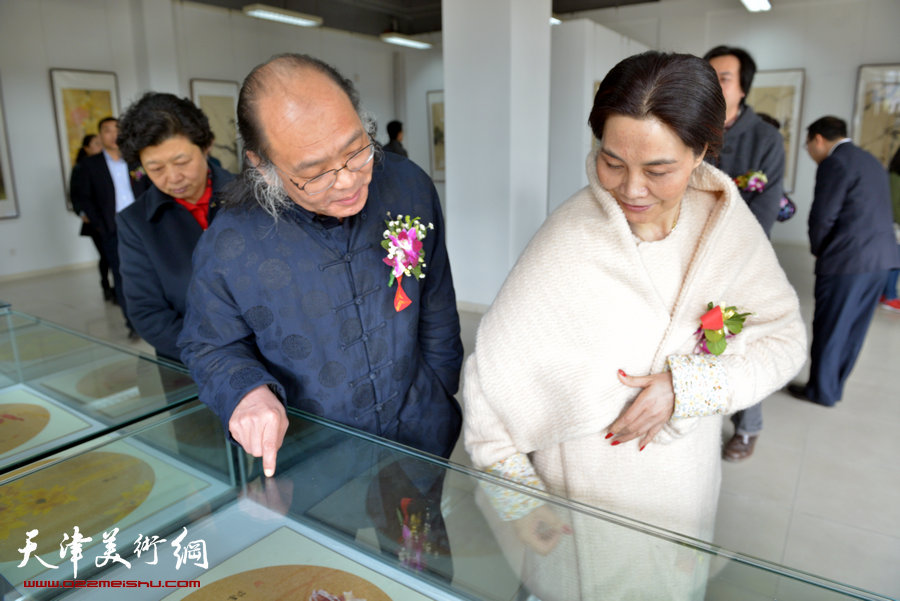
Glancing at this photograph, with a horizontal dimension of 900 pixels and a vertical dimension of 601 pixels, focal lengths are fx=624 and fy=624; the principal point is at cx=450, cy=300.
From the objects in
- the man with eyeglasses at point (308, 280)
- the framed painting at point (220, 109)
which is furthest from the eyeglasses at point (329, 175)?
the framed painting at point (220, 109)

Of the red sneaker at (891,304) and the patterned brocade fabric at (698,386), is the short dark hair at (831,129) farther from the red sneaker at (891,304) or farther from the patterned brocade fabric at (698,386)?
the patterned brocade fabric at (698,386)

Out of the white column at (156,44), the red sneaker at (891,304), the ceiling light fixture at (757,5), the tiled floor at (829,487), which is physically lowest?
the tiled floor at (829,487)

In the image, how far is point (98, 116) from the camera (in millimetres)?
8758

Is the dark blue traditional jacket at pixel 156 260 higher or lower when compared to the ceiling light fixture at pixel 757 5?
lower

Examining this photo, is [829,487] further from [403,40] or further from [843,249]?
[403,40]

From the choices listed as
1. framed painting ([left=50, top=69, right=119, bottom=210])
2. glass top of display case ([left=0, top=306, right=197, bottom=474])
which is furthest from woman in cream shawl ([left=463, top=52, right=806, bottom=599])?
framed painting ([left=50, top=69, right=119, bottom=210])

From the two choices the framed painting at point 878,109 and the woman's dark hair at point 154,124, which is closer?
the woman's dark hair at point 154,124

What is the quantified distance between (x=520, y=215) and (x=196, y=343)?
195 inches

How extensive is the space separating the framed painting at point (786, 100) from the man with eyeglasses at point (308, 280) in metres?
9.23

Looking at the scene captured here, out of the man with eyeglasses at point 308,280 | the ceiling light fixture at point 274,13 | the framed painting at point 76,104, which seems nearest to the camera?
the man with eyeglasses at point 308,280

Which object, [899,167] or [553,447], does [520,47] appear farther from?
[553,447]

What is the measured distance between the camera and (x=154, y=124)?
1.93 metres

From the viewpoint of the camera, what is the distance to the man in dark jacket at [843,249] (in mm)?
3893

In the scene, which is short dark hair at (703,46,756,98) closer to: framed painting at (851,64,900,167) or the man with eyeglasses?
the man with eyeglasses
